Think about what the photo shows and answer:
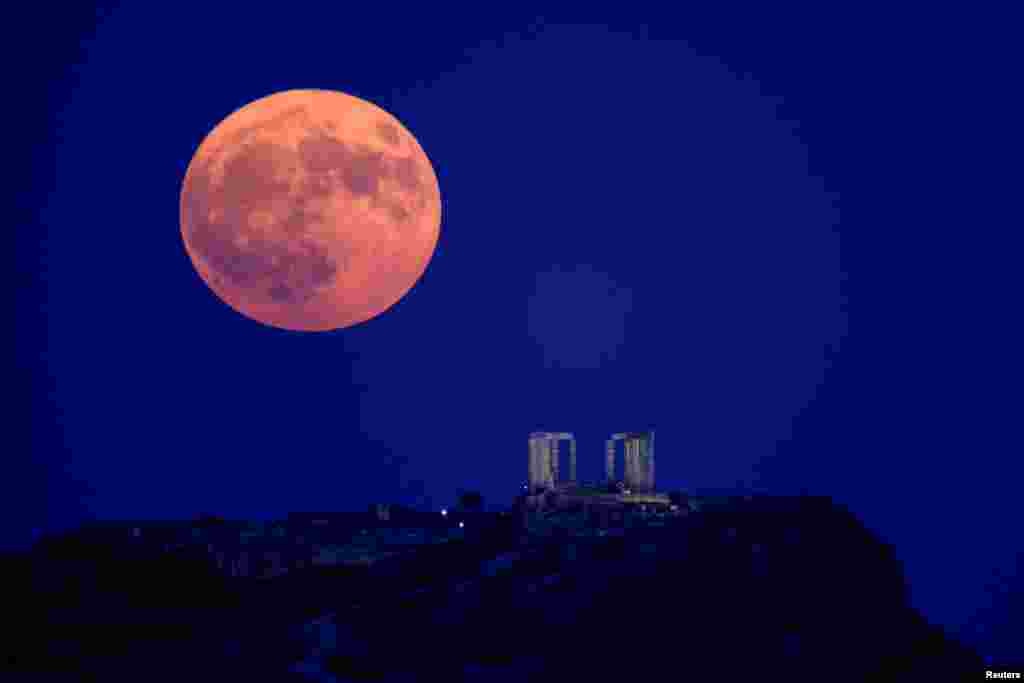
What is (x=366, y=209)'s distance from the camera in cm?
3450

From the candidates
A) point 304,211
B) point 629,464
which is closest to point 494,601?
point 629,464

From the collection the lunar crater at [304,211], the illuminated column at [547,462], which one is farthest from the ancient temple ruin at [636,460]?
the lunar crater at [304,211]

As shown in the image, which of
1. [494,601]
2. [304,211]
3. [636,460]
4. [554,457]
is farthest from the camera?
[554,457]

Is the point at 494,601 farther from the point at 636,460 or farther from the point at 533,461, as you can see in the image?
the point at 533,461

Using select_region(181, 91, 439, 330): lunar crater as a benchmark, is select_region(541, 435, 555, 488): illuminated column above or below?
below

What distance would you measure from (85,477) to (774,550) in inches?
2998

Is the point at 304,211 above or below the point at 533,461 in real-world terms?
above

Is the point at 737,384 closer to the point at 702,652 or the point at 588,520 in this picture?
the point at 588,520

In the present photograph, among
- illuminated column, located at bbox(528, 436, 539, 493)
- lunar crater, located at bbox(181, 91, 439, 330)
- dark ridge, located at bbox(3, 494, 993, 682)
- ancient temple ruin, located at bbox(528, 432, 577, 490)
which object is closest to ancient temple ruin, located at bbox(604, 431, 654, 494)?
ancient temple ruin, located at bbox(528, 432, 577, 490)

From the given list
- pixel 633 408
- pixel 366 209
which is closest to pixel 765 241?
pixel 633 408

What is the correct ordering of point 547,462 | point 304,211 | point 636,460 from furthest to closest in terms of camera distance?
1. point 547,462
2. point 636,460
3. point 304,211

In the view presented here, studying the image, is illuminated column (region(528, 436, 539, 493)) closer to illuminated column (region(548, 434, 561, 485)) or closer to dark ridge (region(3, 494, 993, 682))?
illuminated column (region(548, 434, 561, 485))

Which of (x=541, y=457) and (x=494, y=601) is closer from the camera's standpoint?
(x=494, y=601)

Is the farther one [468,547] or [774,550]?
[468,547]
